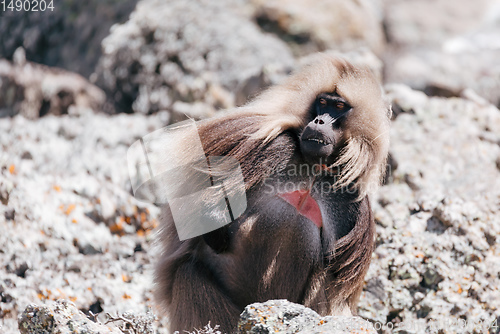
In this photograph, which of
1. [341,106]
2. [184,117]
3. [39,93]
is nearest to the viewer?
[341,106]

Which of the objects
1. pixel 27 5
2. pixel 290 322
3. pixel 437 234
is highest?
pixel 290 322

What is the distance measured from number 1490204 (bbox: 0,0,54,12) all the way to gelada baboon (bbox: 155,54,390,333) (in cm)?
679

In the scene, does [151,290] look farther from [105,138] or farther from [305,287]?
[105,138]

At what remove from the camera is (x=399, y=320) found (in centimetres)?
440

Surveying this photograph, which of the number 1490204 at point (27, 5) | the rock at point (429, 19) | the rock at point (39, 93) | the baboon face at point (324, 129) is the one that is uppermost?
the baboon face at point (324, 129)

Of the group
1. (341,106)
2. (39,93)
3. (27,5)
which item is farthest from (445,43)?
(341,106)

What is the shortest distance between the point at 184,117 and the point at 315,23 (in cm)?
360

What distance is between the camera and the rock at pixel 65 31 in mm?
9430

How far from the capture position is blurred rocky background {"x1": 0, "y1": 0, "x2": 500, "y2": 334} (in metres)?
4.47

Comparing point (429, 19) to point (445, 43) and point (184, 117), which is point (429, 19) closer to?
point (445, 43)

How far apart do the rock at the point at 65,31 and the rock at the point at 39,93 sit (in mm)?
1295

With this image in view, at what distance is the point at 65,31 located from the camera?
32.3ft

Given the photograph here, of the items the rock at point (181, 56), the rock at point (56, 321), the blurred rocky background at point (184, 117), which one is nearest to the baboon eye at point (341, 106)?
the blurred rocky background at point (184, 117)

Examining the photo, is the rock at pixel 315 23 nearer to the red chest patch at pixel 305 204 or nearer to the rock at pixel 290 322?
the red chest patch at pixel 305 204
